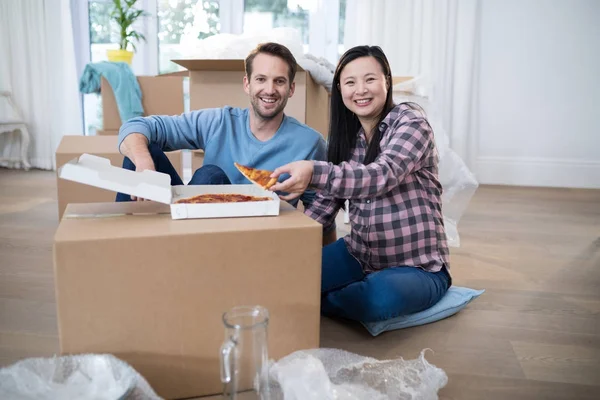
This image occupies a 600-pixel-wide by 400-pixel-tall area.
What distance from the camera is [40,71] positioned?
401cm

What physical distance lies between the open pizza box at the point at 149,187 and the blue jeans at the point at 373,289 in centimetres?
41

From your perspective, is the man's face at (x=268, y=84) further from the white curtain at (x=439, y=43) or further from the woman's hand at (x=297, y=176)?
the white curtain at (x=439, y=43)

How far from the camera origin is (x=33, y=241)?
211 cm

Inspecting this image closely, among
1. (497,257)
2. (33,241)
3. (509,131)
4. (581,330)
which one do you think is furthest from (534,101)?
(33,241)

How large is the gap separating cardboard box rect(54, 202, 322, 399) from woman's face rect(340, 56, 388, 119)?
17.5 inches


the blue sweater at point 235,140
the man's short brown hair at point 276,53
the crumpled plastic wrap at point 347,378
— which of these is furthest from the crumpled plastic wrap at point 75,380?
the man's short brown hair at point 276,53

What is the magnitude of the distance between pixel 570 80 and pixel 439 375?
3124 mm

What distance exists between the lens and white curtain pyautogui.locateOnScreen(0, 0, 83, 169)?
3916 mm

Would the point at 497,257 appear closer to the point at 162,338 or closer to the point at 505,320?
the point at 505,320

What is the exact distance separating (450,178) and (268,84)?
1.11m

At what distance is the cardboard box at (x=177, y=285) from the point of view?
91 centimetres

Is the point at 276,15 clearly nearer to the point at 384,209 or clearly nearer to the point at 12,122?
the point at 12,122

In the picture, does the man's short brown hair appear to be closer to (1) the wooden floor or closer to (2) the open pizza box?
(2) the open pizza box

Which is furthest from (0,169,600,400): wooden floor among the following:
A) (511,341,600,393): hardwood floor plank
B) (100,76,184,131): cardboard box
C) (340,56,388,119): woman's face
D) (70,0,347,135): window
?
(70,0,347,135): window
